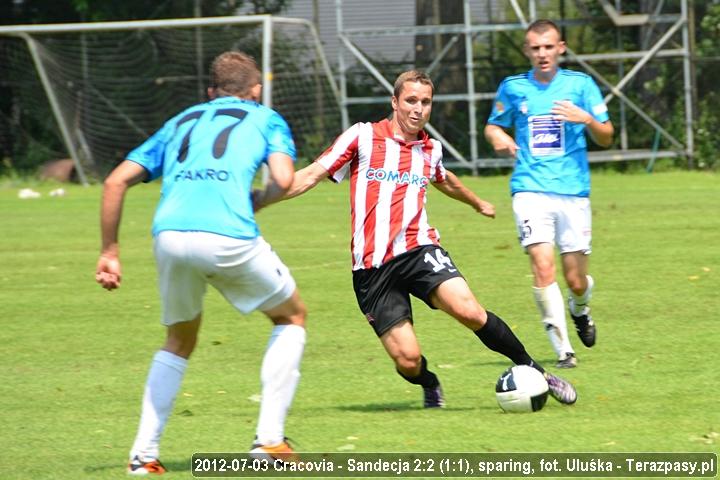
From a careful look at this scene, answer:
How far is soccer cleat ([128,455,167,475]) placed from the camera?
5738mm

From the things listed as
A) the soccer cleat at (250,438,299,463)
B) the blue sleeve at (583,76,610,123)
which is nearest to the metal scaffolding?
the blue sleeve at (583,76,610,123)

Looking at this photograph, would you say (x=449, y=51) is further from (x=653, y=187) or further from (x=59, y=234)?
(x=59, y=234)

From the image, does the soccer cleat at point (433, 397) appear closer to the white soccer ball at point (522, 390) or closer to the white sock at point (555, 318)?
the white soccer ball at point (522, 390)

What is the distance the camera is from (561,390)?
718 centimetres

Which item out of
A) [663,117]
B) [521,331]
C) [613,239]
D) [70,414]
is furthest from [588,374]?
[663,117]

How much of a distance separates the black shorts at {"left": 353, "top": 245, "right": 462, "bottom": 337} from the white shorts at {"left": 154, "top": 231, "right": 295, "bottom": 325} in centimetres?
150

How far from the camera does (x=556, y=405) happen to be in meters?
7.32

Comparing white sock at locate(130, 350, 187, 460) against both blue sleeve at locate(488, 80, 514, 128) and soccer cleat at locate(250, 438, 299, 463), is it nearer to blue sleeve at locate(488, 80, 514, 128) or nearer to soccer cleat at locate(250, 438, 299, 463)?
soccer cleat at locate(250, 438, 299, 463)

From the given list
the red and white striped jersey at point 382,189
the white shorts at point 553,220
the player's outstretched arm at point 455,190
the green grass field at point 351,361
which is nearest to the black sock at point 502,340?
the green grass field at point 351,361

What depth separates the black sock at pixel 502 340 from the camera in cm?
712

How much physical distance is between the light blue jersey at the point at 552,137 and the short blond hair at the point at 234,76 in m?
3.12

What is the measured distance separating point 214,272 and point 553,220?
344 cm

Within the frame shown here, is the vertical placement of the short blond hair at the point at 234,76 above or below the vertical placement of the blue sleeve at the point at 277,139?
above

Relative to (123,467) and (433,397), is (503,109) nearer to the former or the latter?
(433,397)
